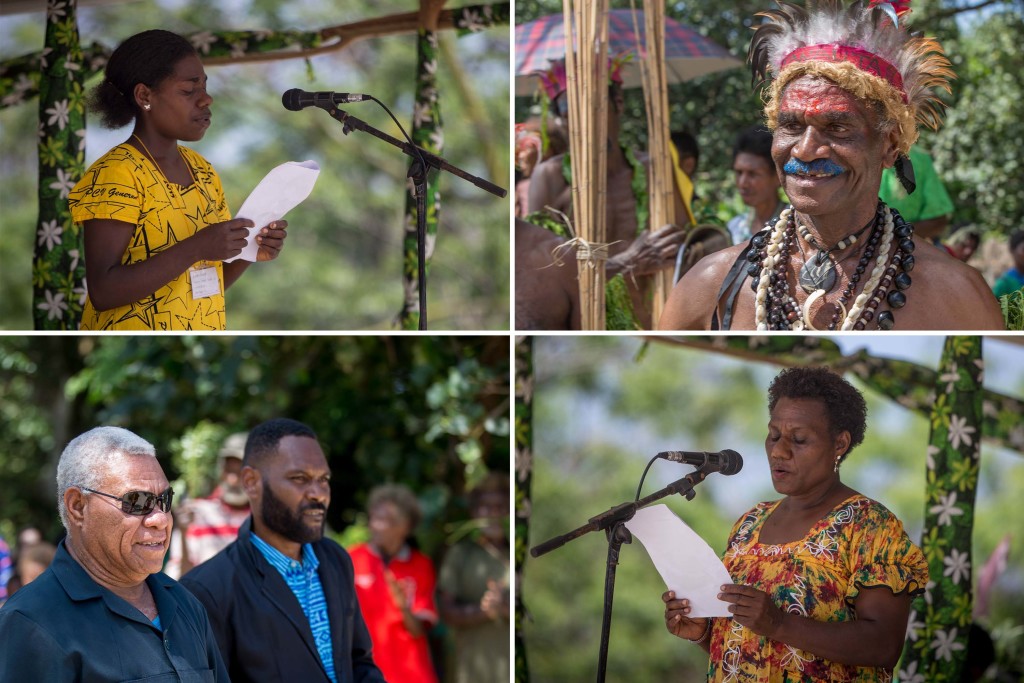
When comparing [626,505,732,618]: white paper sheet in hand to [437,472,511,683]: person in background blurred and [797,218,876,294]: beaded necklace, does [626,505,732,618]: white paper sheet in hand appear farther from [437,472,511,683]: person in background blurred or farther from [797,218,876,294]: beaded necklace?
[437,472,511,683]: person in background blurred

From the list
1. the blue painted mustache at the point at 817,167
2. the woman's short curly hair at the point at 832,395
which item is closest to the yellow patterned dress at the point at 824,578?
the woman's short curly hair at the point at 832,395

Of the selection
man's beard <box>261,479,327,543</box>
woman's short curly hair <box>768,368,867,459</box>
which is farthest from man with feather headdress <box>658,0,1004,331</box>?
man's beard <box>261,479,327,543</box>

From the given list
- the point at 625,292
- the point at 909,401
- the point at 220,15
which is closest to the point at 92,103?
the point at 625,292

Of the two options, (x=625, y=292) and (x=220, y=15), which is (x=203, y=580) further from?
(x=220, y=15)

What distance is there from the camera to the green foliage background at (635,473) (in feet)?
37.0

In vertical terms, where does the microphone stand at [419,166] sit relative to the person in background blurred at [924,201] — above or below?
below

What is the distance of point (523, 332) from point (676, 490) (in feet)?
2.66

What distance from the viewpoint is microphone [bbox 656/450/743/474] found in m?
3.26

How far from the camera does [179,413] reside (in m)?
6.86

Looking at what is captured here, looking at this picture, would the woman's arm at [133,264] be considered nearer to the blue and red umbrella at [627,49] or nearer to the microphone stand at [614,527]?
the microphone stand at [614,527]

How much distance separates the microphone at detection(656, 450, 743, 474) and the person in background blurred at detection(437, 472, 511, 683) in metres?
2.94

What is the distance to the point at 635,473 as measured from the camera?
11.9 metres

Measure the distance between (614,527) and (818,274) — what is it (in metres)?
0.84

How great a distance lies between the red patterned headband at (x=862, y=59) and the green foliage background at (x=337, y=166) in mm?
11349
